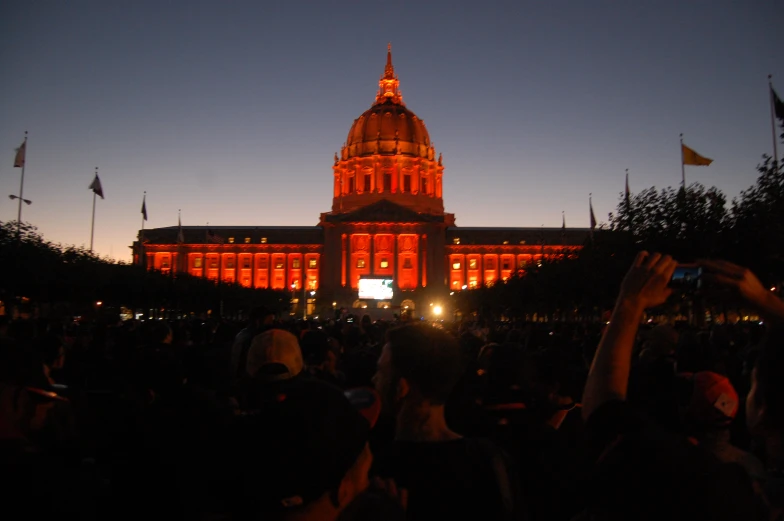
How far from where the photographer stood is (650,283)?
136 inches

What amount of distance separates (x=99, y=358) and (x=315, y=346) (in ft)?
12.0

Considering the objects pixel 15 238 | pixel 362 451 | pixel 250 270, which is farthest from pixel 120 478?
pixel 250 270

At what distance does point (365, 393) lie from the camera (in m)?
4.25

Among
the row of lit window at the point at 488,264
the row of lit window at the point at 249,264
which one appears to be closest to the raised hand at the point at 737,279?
the row of lit window at the point at 488,264

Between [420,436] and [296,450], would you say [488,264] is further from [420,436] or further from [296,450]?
[296,450]

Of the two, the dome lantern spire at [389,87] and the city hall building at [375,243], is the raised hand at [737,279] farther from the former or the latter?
the dome lantern spire at [389,87]

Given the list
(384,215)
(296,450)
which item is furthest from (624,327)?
(384,215)

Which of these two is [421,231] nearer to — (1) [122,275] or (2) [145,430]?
(1) [122,275]

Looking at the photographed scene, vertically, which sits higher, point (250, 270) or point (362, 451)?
point (250, 270)

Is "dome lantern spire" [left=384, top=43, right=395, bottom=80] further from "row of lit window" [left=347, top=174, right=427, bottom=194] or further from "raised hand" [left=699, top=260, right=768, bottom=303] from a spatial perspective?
"raised hand" [left=699, top=260, right=768, bottom=303]

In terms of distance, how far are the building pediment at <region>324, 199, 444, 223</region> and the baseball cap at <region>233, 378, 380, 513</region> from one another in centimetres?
12305

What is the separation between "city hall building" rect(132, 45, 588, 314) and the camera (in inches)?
4953

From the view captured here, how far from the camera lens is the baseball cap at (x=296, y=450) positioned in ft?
9.41

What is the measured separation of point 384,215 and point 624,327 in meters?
123
